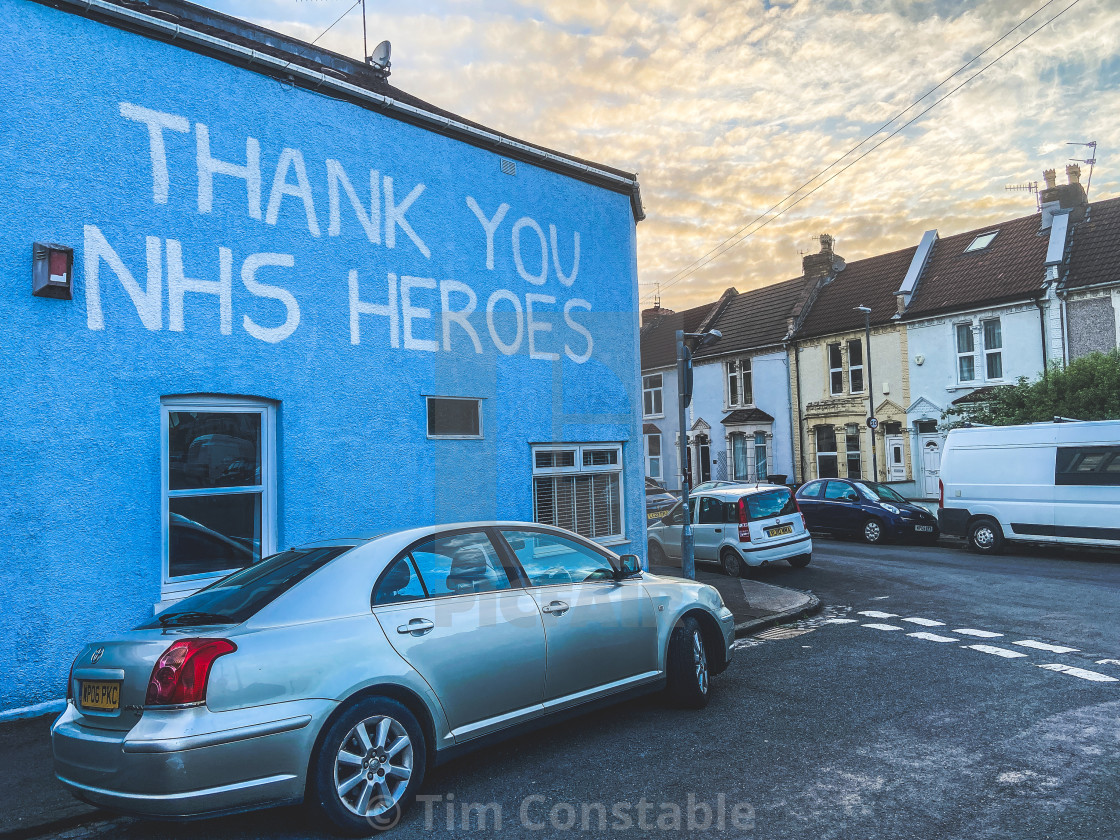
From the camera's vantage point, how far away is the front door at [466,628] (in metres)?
4.38

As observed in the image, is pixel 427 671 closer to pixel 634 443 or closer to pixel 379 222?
pixel 379 222

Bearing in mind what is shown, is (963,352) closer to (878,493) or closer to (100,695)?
(878,493)

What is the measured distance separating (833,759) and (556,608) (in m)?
1.88

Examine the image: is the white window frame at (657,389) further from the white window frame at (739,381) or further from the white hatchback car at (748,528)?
the white hatchback car at (748,528)

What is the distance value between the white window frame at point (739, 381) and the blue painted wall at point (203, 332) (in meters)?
25.2

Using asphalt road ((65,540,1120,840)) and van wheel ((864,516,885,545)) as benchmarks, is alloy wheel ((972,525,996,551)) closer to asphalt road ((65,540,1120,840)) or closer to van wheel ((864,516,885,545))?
van wheel ((864,516,885,545))

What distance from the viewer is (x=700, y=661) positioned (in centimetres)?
603

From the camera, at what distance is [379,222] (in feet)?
27.4

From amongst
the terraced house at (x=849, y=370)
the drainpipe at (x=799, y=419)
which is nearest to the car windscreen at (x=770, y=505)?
the terraced house at (x=849, y=370)

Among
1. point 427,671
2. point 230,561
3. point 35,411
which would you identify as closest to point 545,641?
point 427,671

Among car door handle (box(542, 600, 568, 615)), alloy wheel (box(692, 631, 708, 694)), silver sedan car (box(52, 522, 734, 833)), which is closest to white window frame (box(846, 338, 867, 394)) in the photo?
alloy wheel (box(692, 631, 708, 694))

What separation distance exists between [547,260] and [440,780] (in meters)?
6.79

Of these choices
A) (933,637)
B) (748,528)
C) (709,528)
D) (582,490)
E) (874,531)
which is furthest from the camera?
(874,531)

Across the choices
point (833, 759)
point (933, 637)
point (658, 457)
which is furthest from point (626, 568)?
point (658, 457)
